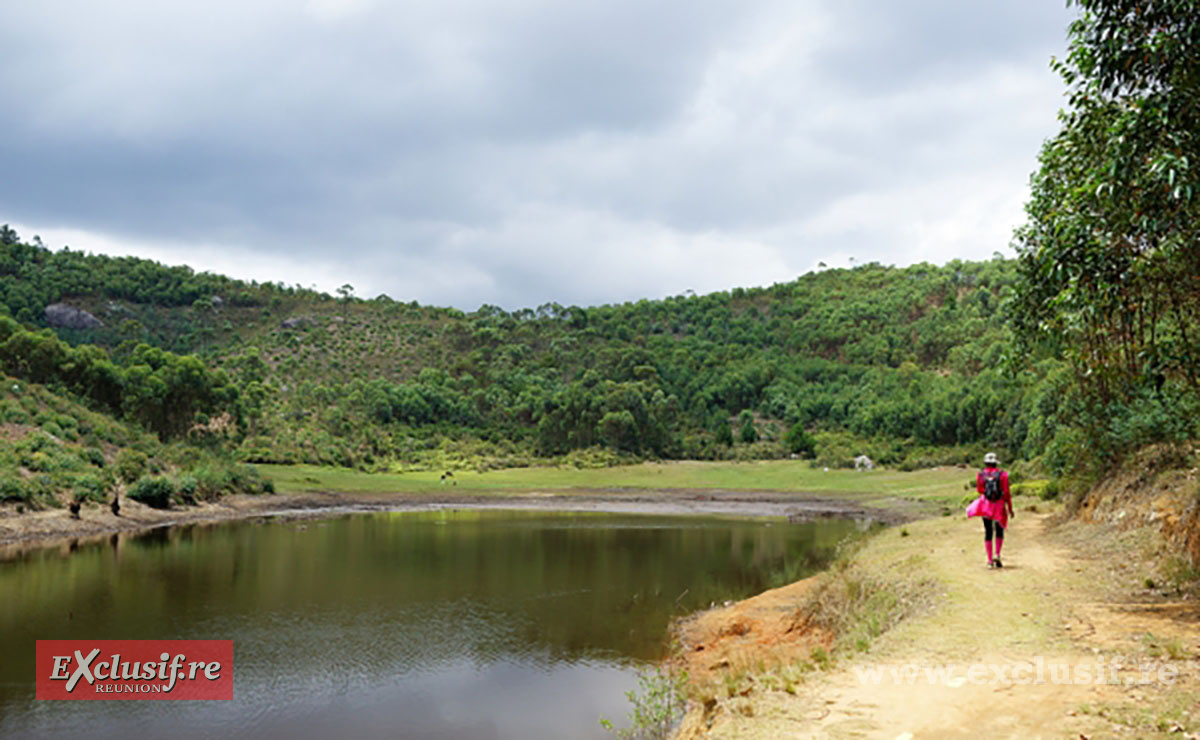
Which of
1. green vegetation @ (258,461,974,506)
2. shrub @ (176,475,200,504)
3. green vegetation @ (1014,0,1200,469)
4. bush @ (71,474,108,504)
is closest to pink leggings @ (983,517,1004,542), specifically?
green vegetation @ (1014,0,1200,469)

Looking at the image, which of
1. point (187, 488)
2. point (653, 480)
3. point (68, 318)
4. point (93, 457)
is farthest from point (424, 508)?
point (68, 318)

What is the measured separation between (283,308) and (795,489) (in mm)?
118773

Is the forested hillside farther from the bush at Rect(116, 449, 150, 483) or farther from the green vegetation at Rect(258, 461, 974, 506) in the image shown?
the bush at Rect(116, 449, 150, 483)

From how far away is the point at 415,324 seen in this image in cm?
16150

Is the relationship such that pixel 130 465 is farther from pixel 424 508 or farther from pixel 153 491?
pixel 424 508

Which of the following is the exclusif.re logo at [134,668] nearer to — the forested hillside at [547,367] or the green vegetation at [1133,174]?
the green vegetation at [1133,174]

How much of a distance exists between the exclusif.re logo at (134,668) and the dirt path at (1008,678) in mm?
10556

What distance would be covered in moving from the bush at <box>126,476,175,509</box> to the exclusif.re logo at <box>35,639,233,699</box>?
29.9 meters

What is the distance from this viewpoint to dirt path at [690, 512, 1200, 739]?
6613mm

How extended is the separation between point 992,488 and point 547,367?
134 metres

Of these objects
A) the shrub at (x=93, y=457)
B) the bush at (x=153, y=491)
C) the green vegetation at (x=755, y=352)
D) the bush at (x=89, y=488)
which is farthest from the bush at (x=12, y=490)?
the green vegetation at (x=755, y=352)

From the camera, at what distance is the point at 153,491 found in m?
43.8

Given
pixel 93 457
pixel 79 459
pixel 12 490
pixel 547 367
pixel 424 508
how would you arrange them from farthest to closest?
pixel 547 367, pixel 424 508, pixel 93 457, pixel 79 459, pixel 12 490

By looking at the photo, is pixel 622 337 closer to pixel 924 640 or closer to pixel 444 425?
pixel 444 425
